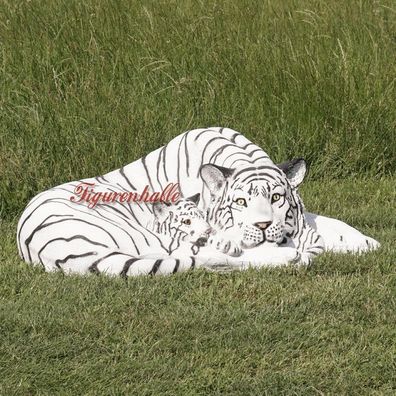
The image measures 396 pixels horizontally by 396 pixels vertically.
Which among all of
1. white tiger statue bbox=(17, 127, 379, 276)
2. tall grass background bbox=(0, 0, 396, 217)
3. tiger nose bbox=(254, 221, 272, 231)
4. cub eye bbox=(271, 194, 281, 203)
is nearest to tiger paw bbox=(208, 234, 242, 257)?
white tiger statue bbox=(17, 127, 379, 276)

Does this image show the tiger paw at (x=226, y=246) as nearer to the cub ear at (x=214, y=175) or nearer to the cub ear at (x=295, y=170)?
the cub ear at (x=214, y=175)

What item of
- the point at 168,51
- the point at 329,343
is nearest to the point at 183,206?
the point at 329,343

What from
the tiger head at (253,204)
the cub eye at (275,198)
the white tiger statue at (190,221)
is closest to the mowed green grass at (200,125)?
the white tiger statue at (190,221)

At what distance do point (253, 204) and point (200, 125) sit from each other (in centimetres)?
233

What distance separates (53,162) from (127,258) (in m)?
2.05

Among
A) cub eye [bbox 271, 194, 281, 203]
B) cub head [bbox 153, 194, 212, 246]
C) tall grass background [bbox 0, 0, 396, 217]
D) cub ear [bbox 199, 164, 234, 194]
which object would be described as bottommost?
tall grass background [bbox 0, 0, 396, 217]

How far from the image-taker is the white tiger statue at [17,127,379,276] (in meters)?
5.54

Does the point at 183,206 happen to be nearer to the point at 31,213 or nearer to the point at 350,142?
the point at 31,213

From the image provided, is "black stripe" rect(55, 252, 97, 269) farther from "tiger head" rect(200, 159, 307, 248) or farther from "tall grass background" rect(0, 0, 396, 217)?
"tall grass background" rect(0, 0, 396, 217)

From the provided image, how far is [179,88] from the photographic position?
26.0 feet

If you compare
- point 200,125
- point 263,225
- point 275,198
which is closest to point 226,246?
point 263,225

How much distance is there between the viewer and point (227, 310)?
16.8ft

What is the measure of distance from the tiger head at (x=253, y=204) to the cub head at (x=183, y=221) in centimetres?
8

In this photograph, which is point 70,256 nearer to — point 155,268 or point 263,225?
point 155,268
